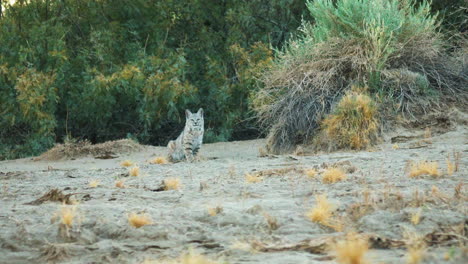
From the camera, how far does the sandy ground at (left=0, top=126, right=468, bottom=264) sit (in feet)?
16.5

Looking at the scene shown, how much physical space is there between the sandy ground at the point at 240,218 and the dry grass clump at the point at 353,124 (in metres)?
3.30

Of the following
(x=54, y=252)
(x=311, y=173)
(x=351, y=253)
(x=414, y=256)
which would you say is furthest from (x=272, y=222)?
(x=311, y=173)

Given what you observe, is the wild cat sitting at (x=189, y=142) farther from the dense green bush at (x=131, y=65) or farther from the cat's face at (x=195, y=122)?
the dense green bush at (x=131, y=65)

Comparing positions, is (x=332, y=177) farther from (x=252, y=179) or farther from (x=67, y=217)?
(x=67, y=217)

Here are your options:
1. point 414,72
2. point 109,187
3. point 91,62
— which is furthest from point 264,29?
point 109,187

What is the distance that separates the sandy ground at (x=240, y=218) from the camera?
5.03m

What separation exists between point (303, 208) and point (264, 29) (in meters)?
15.2

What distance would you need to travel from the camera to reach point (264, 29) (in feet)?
68.5

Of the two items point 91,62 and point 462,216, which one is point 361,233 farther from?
point 91,62

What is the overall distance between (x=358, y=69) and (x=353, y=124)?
154 centimetres

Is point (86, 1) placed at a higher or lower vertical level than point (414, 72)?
higher

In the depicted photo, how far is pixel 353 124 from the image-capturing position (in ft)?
40.7

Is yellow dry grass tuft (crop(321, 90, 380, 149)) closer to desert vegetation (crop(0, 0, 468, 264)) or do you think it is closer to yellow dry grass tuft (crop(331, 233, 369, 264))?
desert vegetation (crop(0, 0, 468, 264))

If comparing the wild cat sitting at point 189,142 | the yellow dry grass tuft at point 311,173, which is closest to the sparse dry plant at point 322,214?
the yellow dry grass tuft at point 311,173
